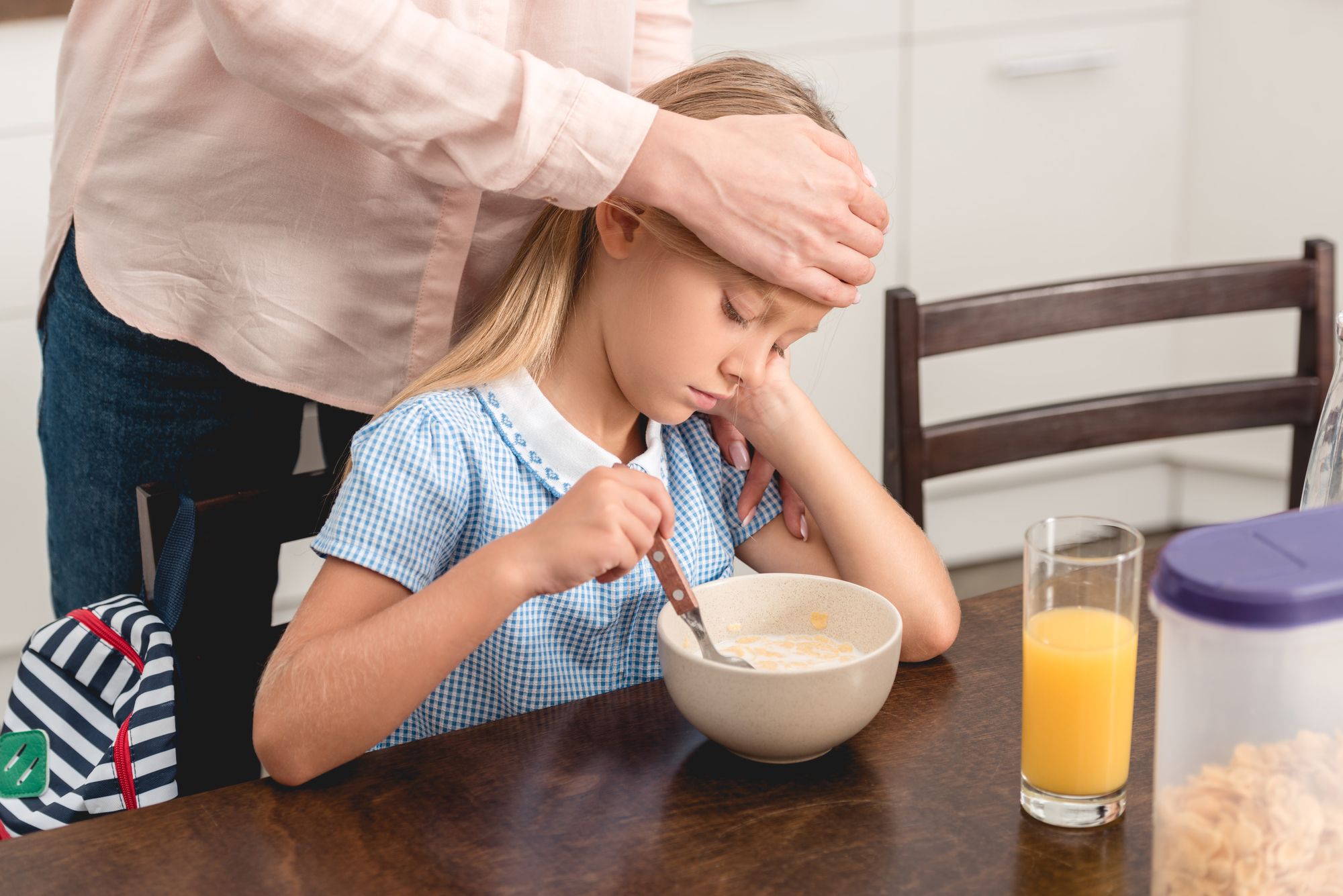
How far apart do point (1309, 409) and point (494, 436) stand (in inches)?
35.6

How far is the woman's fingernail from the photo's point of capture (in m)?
1.11

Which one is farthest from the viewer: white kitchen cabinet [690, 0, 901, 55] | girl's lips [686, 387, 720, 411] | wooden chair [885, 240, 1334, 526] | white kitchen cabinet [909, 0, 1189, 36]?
white kitchen cabinet [909, 0, 1189, 36]

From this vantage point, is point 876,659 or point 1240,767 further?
point 876,659

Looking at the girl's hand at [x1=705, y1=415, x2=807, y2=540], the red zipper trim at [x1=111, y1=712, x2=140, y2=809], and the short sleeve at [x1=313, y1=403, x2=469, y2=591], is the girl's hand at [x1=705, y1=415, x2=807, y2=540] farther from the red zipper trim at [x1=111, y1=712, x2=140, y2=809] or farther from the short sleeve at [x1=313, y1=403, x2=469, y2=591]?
the red zipper trim at [x1=111, y1=712, x2=140, y2=809]

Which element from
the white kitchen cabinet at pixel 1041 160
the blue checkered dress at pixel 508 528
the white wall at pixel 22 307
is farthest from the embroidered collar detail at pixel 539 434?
the white kitchen cabinet at pixel 1041 160

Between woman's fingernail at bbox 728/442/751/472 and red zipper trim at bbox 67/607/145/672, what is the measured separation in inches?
19.6

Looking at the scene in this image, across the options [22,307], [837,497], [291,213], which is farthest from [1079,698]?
[22,307]

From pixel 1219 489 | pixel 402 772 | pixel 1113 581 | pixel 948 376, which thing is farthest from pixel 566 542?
pixel 1219 489

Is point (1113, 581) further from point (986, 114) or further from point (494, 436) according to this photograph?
point (986, 114)

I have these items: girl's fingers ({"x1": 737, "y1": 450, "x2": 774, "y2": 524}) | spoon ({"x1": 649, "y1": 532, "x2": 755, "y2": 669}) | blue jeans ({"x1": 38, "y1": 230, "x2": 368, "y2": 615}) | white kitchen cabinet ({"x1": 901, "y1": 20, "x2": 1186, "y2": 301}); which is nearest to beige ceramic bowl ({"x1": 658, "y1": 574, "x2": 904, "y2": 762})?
spoon ({"x1": 649, "y1": 532, "x2": 755, "y2": 669})

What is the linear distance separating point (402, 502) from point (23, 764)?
0.30 meters

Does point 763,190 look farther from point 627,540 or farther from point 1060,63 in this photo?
point 1060,63

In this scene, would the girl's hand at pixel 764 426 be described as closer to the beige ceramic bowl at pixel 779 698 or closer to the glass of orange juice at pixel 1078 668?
the beige ceramic bowl at pixel 779 698

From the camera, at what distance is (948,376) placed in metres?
2.48
